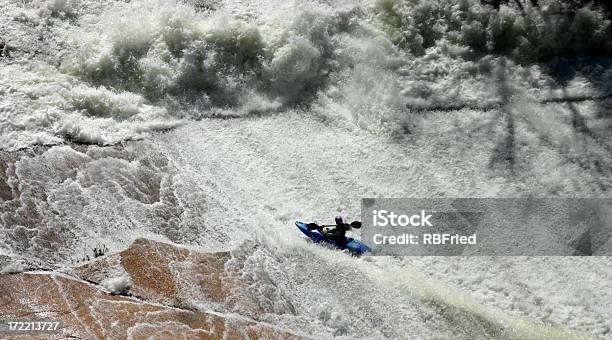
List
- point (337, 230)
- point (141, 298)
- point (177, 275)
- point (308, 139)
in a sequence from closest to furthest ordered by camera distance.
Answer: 1. point (141, 298)
2. point (177, 275)
3. point (337, 230)
4. point (308, 139)

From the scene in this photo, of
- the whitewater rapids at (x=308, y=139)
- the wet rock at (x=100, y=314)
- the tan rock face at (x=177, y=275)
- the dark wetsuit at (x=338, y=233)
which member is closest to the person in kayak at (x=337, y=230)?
the dark wetsuit at (x=338, y=233)

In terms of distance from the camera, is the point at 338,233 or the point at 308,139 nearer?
the point at 338,233

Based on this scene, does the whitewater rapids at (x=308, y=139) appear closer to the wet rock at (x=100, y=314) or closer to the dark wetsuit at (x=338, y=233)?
the dark wetsuit at (x=338, y=233)

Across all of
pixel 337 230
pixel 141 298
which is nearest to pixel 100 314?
pixel 141 298

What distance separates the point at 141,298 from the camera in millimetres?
6613

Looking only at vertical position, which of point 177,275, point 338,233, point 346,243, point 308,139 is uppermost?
point 308,139

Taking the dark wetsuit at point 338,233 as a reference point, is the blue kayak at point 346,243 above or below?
below

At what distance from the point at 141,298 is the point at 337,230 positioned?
2.03 meters

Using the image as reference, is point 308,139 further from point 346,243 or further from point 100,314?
point 100,314

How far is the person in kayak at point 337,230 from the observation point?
690 cm

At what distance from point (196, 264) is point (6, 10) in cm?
527

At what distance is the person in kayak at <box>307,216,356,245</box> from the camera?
6902 mm

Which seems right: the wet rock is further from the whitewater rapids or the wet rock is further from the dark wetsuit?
the dark wetsuit

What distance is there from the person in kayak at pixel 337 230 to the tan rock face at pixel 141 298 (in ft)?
3.16
